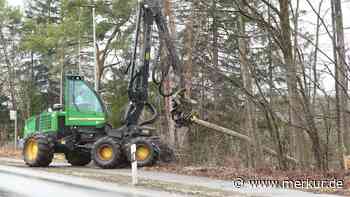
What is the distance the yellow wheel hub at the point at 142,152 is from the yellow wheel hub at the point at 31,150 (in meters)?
4.09

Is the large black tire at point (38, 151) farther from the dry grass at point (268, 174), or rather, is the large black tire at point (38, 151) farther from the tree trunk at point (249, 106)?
the tree trunk at point (249, 106)

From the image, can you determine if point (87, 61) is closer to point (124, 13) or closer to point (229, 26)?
point (124, 13)

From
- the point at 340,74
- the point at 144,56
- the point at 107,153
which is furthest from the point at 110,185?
the point at 340,74

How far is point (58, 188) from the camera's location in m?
13.9

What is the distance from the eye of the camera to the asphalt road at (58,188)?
1273 cm

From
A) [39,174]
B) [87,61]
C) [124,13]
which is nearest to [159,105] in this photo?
[124,13]

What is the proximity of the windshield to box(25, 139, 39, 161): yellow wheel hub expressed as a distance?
1.94 metres

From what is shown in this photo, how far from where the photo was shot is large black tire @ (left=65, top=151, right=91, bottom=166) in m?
22.0
